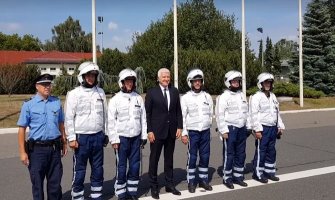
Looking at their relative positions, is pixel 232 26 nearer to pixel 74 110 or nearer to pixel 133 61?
pixel 133 61

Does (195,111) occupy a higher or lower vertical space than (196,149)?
higher

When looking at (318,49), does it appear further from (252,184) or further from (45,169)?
(45,169)

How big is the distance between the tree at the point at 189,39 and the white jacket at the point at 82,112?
28.9 meters

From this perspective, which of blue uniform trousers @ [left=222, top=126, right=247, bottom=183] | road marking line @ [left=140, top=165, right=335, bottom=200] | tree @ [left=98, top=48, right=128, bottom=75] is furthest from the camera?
tree @ [left=98, top=48, right=128, bottom=75]

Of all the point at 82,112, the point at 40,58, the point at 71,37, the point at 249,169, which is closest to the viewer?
the point at 82,112

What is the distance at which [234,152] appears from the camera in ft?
22.3

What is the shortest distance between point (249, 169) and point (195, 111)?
2300mm

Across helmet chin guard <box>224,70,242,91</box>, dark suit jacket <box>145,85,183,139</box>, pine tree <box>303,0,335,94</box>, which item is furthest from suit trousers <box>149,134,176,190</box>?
pine tree <box>303,0,335,94</box>

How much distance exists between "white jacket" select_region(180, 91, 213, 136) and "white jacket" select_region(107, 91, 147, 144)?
0.92 meters

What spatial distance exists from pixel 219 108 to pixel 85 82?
2.35 m

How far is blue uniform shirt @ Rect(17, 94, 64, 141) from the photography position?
198 inches

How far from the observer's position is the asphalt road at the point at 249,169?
6.29 meters

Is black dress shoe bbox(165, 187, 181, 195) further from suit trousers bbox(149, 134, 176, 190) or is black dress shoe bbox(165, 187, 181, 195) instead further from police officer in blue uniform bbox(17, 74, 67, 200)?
police officer in blue uniform bbox(17, 74, 67, 200)

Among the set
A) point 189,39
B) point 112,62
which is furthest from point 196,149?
point 112,62
